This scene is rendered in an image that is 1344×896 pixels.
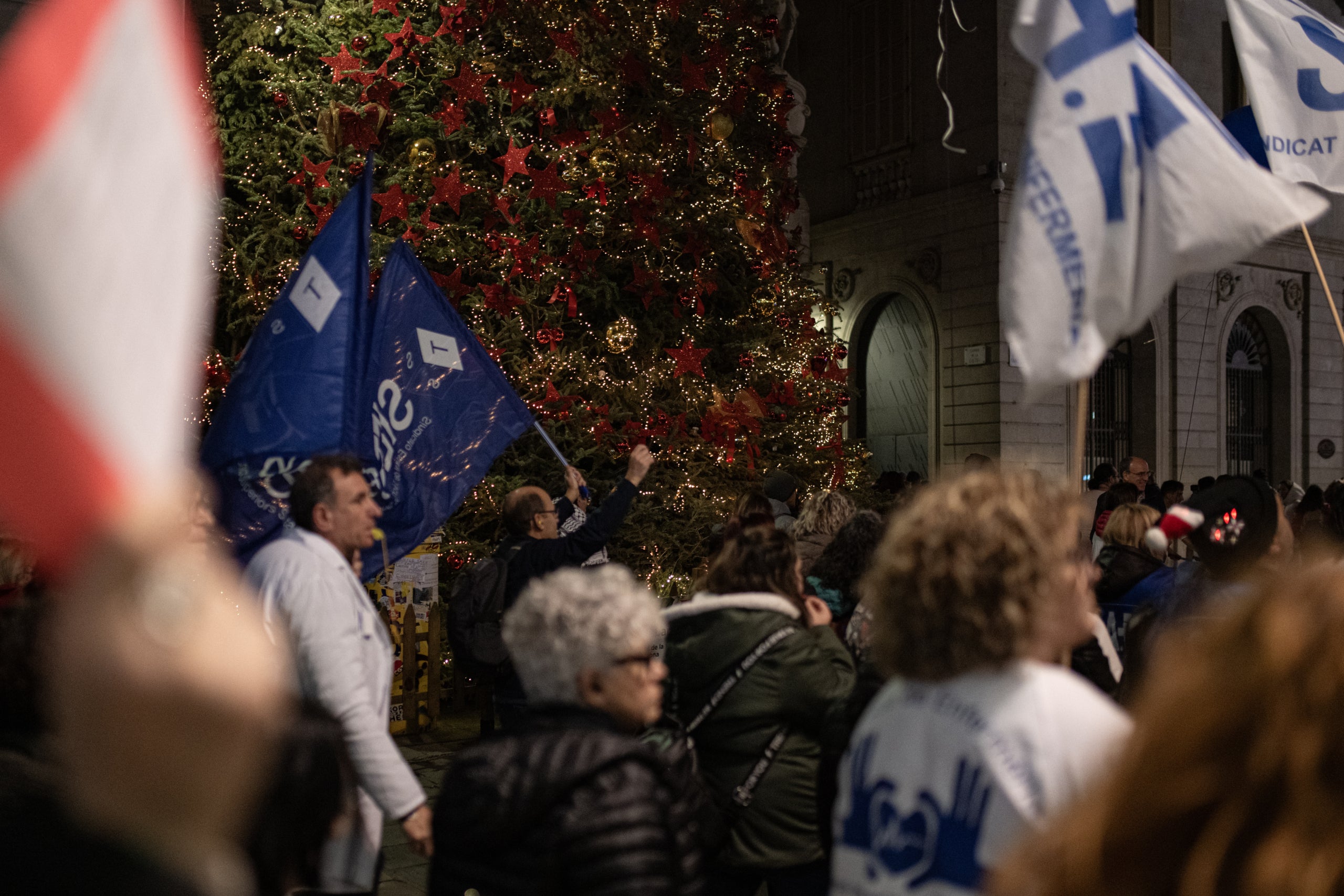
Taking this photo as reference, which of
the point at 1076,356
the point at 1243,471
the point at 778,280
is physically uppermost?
the point at 778,280

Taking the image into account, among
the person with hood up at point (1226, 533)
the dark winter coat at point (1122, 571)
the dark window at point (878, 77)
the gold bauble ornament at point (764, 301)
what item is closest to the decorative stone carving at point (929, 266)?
the dark window at point (878, 77)

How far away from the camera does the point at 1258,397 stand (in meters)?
20.8

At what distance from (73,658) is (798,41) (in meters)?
21.9

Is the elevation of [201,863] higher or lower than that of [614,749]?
higher

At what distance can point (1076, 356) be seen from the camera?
3160 millimetres

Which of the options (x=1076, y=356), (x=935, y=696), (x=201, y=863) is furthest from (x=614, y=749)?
(x=1076, y=356)

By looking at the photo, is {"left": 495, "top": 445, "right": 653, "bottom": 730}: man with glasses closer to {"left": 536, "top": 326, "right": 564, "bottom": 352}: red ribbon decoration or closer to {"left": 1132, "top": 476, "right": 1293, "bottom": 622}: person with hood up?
{"left": 1132, "top": 476, "right": 1293, "bottom": 622}: person with hood up

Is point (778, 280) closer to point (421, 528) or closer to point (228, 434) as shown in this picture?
point (421, 528)

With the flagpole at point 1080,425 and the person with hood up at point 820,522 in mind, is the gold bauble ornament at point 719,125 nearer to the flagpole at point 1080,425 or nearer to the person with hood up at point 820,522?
the person with hood up at point 820,522

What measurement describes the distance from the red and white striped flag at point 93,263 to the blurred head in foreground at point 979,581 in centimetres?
137

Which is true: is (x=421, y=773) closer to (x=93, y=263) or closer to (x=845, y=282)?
(x=93, y=263)

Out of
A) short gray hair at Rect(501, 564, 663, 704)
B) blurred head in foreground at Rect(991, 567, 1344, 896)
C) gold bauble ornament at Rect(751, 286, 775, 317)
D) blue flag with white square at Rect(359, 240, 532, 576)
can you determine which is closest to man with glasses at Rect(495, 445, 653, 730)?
blue flag with white square at Rect(359, 240, 532, 576)

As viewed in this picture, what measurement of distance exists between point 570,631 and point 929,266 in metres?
16.6

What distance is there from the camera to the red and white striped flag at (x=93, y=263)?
41.4 inches
